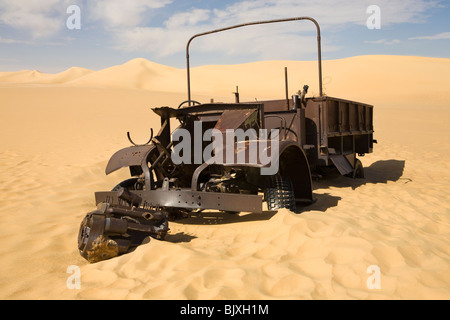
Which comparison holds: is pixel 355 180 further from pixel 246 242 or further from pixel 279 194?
pixel 246 242

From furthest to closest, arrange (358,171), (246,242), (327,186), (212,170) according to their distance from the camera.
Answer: (358,171)
(327,186)
(212,170)
(246,242)

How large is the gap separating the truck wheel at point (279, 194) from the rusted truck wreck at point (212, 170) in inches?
0.5

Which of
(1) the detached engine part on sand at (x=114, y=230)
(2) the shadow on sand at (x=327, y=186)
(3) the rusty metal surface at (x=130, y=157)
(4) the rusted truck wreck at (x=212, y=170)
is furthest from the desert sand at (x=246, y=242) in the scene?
(3) the rusty metal surface at (x=130, y=157)

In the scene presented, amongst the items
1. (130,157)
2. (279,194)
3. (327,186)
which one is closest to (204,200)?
(279,194)

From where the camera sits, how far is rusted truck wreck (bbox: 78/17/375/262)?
11.8 ft

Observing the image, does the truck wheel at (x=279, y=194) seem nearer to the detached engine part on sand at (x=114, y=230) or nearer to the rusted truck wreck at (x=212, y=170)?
the rusted truck wreck at (x=212, y=170)

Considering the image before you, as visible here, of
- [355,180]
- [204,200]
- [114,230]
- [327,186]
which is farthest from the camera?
[355,180]

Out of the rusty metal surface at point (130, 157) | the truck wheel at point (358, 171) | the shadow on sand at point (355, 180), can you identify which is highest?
the rusty metal surface at point (130, 157)

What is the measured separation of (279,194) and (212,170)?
1084 millimetres

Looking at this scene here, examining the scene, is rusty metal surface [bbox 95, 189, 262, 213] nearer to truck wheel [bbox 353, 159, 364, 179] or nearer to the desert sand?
the desert sand

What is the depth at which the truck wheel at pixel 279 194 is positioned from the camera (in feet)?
15.0

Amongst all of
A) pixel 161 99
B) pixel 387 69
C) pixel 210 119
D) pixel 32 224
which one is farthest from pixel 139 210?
pixel 387 69

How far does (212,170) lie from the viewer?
516 cm
